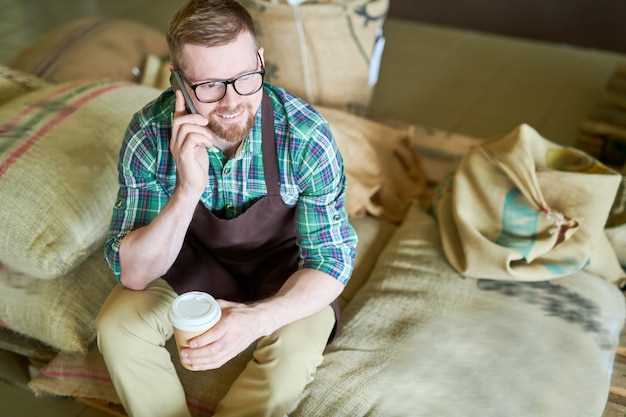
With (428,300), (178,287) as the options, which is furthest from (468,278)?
(178,287)

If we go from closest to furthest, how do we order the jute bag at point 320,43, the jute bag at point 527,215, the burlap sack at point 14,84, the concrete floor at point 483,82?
the jute bag at point 527,215
the burlap sack at point 14,84
the jute bag at point 320,43
the concrete floor at point 483,82

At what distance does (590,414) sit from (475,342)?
238 mm

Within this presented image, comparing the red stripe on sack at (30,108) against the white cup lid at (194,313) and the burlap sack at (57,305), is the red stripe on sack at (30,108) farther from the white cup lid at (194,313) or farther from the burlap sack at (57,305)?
the white cup lid at (194,313)

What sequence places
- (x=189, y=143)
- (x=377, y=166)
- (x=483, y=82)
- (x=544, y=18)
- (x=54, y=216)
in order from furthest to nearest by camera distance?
1. (x=544, y=18)
2. (x=483, y=82)
3. (x=377, y=166)
4. (x=54, y=216)
5. (x=189, y=143)

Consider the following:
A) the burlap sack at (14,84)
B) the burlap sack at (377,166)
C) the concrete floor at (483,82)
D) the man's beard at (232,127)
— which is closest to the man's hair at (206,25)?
the man's beard at (232,127)

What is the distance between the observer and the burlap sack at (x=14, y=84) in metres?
1.56

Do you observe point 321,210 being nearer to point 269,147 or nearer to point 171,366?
point 269,147

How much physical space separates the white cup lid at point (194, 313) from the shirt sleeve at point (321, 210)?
0.88 feet

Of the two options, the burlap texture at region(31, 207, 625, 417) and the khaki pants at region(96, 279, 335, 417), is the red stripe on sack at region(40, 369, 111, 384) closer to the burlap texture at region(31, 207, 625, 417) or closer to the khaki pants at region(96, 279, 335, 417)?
the burlap texture at region(31, 207, 625, 417)

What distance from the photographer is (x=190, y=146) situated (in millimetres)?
1004

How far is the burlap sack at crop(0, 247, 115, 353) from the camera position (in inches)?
49.2

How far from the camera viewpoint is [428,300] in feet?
4.31

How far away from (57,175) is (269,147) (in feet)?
1.60

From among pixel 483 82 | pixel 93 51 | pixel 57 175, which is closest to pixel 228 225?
pixel 57 175
